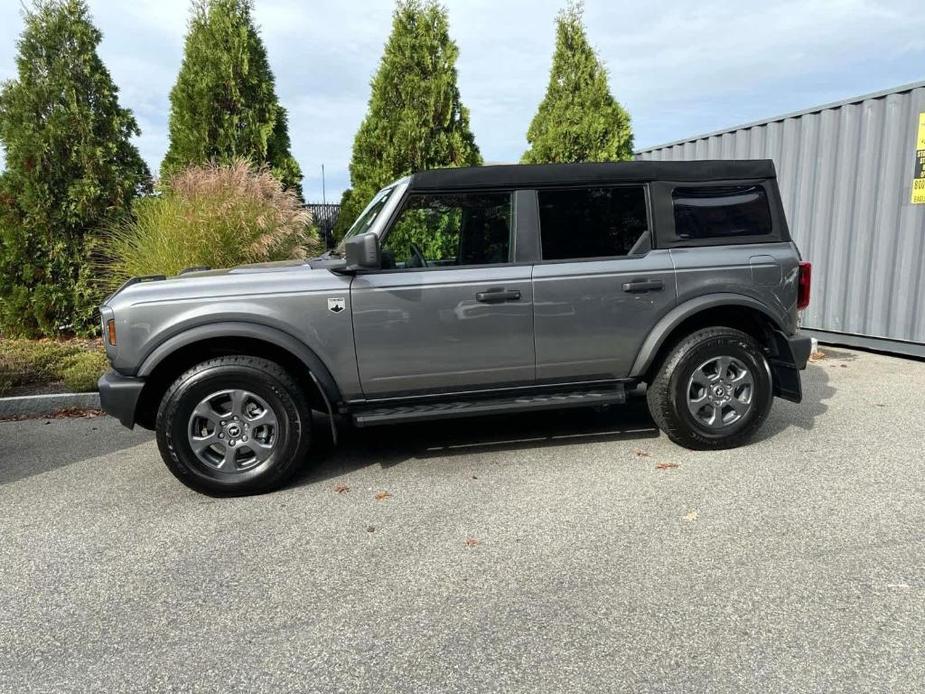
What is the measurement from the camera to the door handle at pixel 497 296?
12.7ft

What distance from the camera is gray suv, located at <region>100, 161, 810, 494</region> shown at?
12.0ft

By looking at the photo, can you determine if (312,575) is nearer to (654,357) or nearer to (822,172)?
(654,357)

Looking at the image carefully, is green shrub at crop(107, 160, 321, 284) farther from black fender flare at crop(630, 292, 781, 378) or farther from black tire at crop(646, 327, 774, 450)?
black tire at crop(646, 327, 774, 450)

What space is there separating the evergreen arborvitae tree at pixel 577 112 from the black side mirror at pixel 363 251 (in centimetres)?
729

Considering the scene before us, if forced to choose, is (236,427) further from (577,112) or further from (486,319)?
(577,112)

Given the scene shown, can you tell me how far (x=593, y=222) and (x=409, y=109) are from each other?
608cm

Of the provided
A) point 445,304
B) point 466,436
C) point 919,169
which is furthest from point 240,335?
point 919,169

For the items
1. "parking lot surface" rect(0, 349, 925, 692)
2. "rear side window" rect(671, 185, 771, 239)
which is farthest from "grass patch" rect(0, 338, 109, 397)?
"rear side window" rect(671, 185, 771, 239)

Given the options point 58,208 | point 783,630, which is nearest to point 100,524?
point 783,630

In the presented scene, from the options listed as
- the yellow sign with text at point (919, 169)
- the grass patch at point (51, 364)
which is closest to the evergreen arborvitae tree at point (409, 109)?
the grass patch at point (51, 364)

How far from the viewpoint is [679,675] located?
2.09m

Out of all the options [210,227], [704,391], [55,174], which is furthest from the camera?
[55,174]

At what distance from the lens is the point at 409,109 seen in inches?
367

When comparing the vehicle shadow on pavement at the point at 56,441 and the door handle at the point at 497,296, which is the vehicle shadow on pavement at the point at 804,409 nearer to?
the door handle at the point at 497,296
